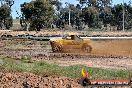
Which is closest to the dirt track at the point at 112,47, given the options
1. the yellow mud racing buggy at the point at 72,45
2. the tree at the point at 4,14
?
the yellow mud racing buggy at the point at 72,45

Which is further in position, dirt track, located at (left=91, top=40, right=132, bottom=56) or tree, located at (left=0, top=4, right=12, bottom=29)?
tree, located at (left=0, top=4, right=12, bottom=29)

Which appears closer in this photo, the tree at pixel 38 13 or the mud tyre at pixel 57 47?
the mud tyre at pixel 57 47

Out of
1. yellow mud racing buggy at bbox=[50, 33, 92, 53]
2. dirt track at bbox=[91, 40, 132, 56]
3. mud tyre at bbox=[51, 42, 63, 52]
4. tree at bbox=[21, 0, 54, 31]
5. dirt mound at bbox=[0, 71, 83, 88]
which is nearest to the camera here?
dirt mound at bbox=[0, 71, 83, 88]

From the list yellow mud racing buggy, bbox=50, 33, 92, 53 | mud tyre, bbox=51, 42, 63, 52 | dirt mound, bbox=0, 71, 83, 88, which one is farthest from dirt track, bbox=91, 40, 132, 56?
dirt mound, bbox=0, 71, 83, 88

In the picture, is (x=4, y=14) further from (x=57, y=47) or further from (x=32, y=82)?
(x=32, y=82)

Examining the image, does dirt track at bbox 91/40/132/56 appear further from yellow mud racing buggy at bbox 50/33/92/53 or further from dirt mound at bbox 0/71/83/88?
dirt mound at bbox 0/71/83/88

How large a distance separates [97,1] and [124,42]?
95.0m

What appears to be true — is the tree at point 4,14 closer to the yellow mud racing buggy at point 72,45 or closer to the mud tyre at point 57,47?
the mud tyre at point 57,47

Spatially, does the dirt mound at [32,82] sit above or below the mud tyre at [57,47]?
above

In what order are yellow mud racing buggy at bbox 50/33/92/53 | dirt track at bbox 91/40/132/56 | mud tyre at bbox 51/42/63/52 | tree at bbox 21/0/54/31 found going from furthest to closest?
tree at bbox 21/0/54/31 → mud tyre at bbox 51/42/63/52 → dirt track at bbox 91/40/132/56 → yellow mud racing buggy at bbox 50/33/92/53

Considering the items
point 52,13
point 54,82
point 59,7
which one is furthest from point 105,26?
point 54,82

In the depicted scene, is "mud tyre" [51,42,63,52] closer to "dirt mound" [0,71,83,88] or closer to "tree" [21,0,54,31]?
"dirt mound" [0,71,83,88]

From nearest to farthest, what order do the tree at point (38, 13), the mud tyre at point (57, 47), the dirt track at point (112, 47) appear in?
1. the dirt track at point (112, 47)
2. the mud tyre at point (57, 47)
3. the tree at point (38, 13)

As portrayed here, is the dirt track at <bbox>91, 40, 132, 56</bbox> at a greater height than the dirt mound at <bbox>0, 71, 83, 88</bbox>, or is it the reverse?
the dirt mound at <bbox>0, 71, 83, 88</bbox>
